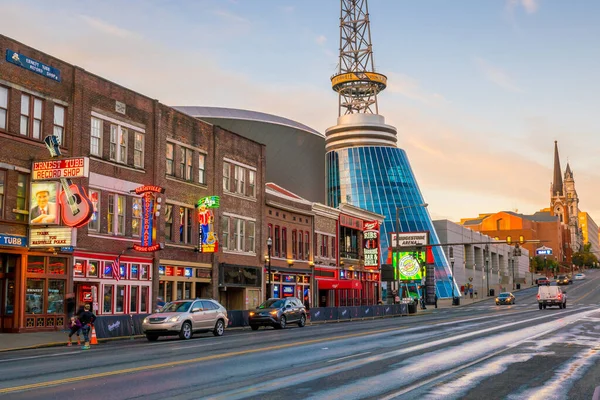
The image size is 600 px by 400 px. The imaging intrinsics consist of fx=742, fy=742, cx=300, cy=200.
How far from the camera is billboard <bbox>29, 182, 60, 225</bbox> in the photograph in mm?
32500

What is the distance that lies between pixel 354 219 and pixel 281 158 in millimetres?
30086

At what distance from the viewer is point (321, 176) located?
11550 centimetres

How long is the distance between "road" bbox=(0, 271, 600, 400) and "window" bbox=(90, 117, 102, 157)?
1397 centimetres

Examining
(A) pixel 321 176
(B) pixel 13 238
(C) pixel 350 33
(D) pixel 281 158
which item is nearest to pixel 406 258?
(D) pixel 281 158

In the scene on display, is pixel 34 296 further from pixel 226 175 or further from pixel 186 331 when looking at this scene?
pixel 226 175

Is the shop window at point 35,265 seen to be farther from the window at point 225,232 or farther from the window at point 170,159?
the window at point 225,232

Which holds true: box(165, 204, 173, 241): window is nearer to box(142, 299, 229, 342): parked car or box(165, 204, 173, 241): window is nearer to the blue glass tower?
box(142, 299, 229, 342): parked car

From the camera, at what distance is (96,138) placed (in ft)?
124

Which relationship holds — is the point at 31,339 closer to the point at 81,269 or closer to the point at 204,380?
the point at 81,269

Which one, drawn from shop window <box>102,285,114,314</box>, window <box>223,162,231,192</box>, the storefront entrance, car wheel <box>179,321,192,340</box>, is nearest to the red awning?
window <box>223,162,231,192</box>

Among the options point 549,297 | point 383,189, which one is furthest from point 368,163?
point 549,297

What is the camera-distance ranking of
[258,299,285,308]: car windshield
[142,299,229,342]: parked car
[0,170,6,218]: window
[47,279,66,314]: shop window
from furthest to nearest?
[258,299,285,308]: car windshield < [47,279,66,314]: shop window < [0,170,6,218]: window < [142,299,229,342]: parked car

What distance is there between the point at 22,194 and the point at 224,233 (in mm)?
17349

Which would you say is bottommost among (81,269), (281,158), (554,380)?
(554,380)
